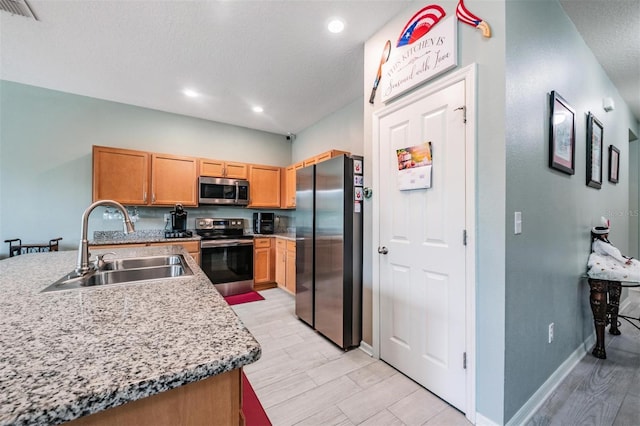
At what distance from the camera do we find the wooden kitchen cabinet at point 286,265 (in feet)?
12.3

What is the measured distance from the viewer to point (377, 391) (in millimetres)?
1824

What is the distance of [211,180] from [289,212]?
1567 millimetres

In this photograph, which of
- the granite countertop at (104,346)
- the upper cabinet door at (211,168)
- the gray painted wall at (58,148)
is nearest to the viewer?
the granite countertop at (104,346)

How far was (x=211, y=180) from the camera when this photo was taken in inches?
159

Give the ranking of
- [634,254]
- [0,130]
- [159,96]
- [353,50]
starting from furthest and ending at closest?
[634,254] → [159,96] → [0,130] → [353,50]

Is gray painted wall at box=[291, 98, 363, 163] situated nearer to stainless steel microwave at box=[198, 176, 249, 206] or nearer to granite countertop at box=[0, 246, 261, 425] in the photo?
stainless steel microwave at box=[198, 176, 249, 206]

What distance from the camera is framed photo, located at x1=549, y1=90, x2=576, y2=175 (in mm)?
1813

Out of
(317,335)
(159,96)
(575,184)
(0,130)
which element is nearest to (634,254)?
(575,184)

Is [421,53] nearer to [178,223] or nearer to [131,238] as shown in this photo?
[178,223]

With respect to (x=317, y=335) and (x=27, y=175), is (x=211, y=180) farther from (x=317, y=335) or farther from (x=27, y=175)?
(x=317, y=335)

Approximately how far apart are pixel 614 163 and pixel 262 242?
4.55m

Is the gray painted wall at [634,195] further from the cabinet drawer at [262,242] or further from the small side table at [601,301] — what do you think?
the cabinet drawer at [262,242]

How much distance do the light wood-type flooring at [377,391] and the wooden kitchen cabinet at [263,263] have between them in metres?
1.69

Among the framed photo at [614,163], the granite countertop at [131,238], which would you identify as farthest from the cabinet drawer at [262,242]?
the framed photo at [614,163]
